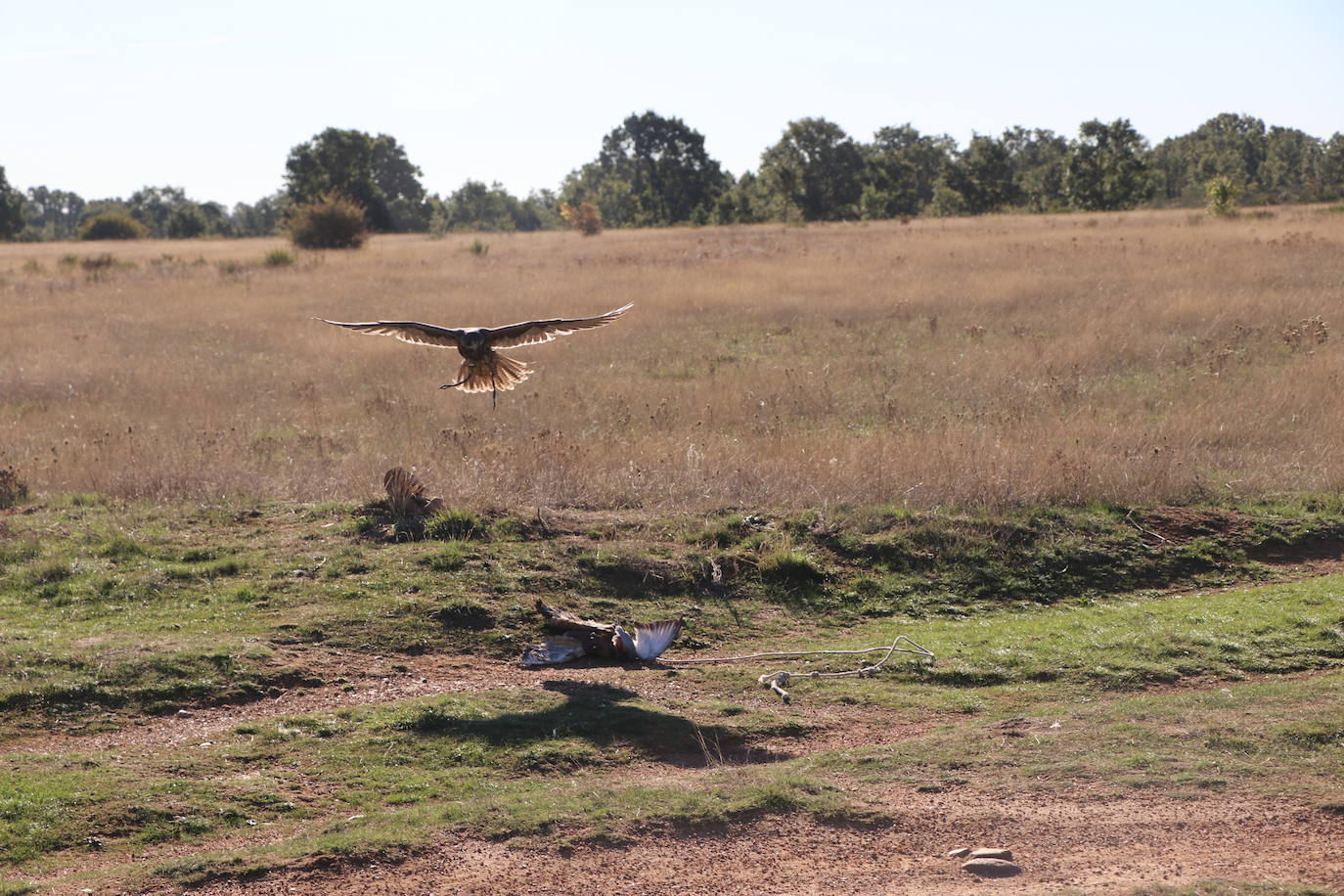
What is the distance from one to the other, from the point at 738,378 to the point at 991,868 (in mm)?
12731

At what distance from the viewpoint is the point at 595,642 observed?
802 cm

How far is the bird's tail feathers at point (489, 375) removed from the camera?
933 cm

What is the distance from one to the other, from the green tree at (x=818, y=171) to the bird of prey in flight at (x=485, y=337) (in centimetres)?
6103

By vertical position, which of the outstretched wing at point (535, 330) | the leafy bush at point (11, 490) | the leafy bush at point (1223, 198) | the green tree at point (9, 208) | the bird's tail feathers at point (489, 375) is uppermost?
the green tree at point (9, 208)

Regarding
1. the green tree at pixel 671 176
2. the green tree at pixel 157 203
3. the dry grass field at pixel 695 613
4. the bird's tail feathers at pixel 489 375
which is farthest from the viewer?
the green tree at pixel 157 203

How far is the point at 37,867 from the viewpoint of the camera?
498 cm

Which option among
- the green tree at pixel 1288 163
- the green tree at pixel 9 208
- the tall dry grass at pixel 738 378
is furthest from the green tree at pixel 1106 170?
the green tree at pixel 9 208

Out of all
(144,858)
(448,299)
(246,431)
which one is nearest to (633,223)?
(448,299)

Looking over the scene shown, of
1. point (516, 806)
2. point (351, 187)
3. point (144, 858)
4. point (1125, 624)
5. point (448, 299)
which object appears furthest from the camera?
point (351, 187)

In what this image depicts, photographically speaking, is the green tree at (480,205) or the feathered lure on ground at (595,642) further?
the green tree at (480,205)

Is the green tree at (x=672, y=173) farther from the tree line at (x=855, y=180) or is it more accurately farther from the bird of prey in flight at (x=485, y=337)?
the bird of prey in flight at (x=485, y=337)

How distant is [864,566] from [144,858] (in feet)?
20.6

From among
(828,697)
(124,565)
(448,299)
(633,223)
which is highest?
(633,223)

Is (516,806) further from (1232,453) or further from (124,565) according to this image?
(1232,453)
